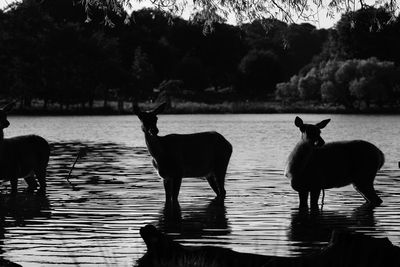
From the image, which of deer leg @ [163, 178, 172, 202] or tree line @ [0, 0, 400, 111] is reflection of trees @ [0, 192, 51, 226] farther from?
tree line @ [0, 0, 400, 111]

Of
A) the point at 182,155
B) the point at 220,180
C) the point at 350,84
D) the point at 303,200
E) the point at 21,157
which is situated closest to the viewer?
the point at 303,200

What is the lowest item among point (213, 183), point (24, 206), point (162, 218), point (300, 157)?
point (24, 206)

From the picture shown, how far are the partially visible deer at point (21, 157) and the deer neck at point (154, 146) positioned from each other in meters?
3.43

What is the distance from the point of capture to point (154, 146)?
65.7ft

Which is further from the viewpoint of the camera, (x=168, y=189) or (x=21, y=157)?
(x=21, y=157)

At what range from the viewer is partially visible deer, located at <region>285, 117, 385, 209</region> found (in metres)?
19.1

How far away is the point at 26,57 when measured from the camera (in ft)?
437

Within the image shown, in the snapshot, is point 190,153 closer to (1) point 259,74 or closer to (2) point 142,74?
(2) point 142,74

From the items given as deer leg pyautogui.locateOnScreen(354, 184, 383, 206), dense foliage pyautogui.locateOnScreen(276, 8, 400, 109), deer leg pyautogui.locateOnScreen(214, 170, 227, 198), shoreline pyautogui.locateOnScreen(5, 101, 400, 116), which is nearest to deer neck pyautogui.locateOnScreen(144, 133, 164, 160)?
deer leg pyautogui.locateOnScreen(214, 170, 227, 198)

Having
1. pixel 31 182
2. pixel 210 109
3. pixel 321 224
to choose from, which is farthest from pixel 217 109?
pixel 321 224

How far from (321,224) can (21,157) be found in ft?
25.2

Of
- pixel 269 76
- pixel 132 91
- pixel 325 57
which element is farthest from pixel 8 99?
pixel 325 57

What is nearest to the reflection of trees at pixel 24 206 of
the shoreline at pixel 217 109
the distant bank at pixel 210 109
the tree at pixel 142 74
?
the distant bank at pixel 210 109

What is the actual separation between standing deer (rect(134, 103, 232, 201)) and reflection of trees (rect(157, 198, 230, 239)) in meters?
0.57
